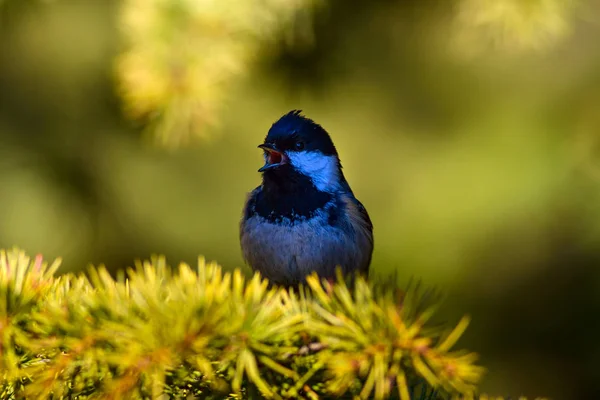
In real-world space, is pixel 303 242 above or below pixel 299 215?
below

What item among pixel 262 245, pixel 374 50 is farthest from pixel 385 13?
pixel 262 245

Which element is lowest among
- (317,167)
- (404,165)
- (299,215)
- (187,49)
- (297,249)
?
(297,249)

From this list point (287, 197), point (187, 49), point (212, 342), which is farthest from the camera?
point (287, 197)

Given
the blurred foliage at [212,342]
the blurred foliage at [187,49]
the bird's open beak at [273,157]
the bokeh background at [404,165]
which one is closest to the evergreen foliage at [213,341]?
the blurred foliage at [212,342]

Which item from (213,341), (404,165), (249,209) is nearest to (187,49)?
(249,209)

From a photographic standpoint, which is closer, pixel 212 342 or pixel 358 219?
pixel 212 342

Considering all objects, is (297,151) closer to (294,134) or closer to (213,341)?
(294,134)

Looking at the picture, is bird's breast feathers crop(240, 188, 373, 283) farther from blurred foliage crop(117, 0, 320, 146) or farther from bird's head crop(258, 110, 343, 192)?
blurred foliage crop(117, 0, 320, 146)
